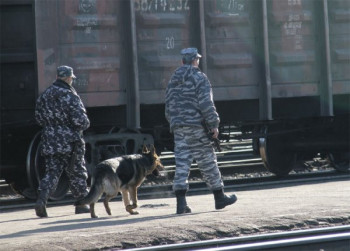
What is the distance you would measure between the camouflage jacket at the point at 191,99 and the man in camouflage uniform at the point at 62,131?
116cm

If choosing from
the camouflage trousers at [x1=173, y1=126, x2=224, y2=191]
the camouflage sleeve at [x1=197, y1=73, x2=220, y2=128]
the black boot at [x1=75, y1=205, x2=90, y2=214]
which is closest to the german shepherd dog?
the black boot at [x1=75, y1=205, x2=90, y2=214]

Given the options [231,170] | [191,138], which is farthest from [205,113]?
[231,170]

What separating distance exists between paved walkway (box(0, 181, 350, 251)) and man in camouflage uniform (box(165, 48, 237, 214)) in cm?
33

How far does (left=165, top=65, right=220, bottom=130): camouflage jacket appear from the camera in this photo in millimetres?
10148

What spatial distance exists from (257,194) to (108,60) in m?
2.68

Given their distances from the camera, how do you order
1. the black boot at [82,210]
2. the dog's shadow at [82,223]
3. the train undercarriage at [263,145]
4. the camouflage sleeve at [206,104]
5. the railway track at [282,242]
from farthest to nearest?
1. the train undercarriage at [263,145]
2. the black boot at [82,210]
3. the camouflage sleeve at [206,104]
4. the dog's shadow at [82,223]
5. the railway track at [282,242]

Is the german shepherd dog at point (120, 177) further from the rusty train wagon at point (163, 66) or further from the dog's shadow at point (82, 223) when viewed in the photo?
the rusty train wagon at point (163, 66)

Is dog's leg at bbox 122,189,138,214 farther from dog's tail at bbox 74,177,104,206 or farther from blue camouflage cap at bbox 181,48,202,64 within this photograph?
blue camouflage cap at bbox 181,48,202,64

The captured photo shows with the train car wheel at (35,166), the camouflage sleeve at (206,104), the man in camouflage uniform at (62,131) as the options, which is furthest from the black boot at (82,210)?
the train car wheel at (35,166)

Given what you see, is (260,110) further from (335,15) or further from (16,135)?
(16,135)

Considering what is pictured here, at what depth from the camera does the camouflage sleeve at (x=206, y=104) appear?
1012cm

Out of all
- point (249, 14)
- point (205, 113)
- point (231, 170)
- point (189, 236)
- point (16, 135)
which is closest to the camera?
point (189, 236)

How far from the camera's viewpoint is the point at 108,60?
522 inches

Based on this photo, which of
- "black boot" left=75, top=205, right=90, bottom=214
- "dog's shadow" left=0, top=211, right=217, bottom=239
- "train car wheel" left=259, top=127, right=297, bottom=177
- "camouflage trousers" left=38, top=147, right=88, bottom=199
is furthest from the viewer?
"train car wheel" left=259, top=127, right=297, bottom=177
